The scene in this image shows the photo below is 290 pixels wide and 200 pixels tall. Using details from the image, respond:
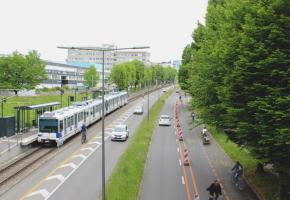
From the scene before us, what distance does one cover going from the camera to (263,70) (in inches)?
669

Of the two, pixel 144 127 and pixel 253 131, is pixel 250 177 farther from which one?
pixel 144 127

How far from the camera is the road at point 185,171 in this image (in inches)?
864

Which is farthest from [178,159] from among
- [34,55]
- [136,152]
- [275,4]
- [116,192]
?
[34,55]

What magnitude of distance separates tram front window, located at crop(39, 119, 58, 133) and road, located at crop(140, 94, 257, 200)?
29.4ft

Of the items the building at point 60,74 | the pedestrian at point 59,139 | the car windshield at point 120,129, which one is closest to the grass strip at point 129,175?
the car windshield at point 120,129

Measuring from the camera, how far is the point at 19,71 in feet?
265

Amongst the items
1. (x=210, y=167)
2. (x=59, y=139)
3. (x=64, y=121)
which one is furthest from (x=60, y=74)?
(x=210, y=167)

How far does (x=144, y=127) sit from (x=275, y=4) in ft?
109

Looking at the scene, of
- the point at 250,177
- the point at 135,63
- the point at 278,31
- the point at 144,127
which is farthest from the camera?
the point at 135,63

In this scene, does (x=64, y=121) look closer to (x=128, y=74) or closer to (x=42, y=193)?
(x=42, y=193)

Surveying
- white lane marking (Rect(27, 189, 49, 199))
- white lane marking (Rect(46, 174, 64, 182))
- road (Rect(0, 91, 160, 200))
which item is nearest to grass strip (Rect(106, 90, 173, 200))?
road (Rect(0, 91, 160, 200))

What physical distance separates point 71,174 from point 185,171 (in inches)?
315

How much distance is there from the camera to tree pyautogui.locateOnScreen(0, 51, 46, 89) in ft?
262

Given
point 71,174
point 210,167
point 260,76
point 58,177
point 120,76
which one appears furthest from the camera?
point 120,76
